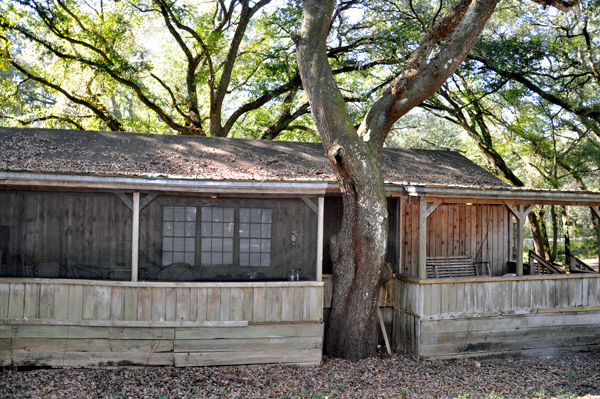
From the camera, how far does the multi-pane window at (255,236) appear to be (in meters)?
9.16

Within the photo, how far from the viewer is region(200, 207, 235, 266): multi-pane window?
9.03 meters

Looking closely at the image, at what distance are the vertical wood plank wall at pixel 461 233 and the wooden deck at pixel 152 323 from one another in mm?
2835

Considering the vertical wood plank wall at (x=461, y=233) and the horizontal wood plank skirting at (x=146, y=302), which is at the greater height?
the vertical wood plank wall at (x=461, y=233)

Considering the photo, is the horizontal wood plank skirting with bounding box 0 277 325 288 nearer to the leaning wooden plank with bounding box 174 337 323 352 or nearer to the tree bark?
the leaning wooden plank with bounding box 174 337 323 352

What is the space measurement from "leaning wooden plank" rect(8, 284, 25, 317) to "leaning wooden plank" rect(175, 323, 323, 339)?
2560 millimetres

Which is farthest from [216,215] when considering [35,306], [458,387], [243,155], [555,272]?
[555,272]

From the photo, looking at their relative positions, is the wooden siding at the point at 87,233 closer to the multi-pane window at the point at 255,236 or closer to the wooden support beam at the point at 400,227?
the multi-pane window at the point at 255,236

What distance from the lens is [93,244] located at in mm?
8836

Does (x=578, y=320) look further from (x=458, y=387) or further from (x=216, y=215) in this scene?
(x=216, y=215)

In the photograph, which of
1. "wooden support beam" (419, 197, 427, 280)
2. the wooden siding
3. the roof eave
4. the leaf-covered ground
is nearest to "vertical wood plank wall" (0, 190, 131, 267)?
the wooden siding

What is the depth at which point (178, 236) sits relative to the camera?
897 cm

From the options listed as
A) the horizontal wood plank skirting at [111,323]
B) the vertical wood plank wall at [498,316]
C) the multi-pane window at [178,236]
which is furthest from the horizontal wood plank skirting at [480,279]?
the multi-pane window at [178,236]

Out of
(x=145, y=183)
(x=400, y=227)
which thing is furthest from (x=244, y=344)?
(x=400, y=227)

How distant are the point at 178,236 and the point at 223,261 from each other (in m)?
1.00
